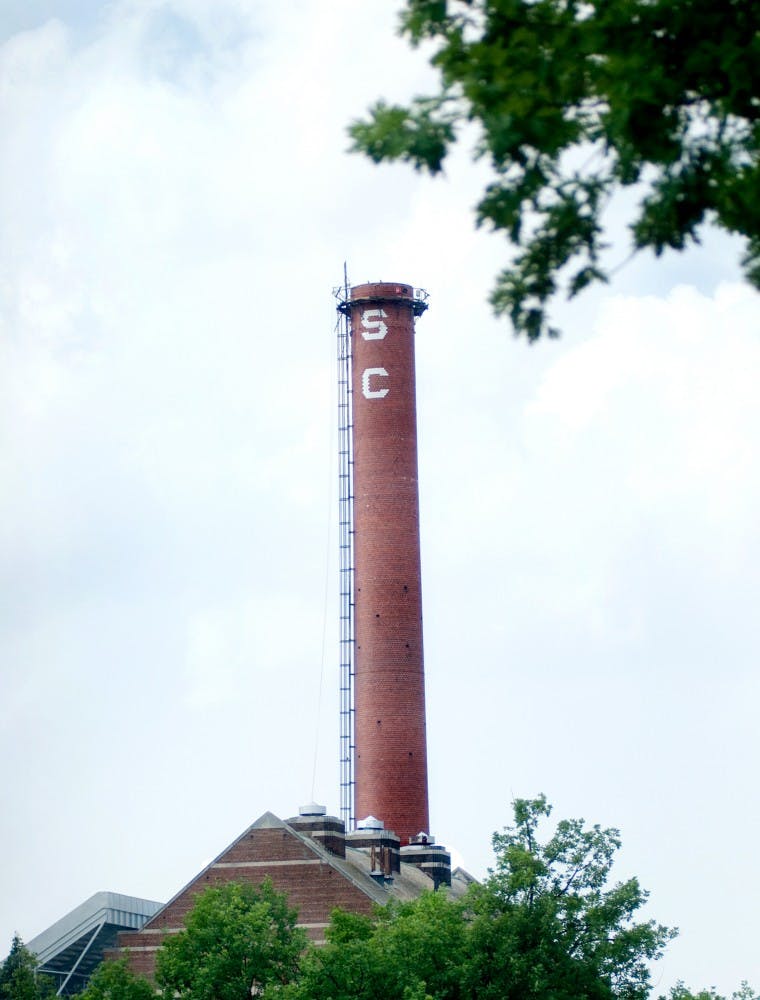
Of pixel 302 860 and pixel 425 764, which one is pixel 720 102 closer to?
pixel 302 860

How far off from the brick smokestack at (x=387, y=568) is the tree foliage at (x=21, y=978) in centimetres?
1553

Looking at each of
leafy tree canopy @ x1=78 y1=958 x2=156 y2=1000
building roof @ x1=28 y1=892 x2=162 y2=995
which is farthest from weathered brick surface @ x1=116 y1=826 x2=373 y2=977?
building roof @ x1=28 y1=892 x2=162 y2=995

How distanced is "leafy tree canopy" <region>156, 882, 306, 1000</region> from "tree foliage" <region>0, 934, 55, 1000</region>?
20.9 m

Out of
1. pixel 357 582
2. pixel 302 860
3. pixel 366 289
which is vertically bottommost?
pixel 302 860

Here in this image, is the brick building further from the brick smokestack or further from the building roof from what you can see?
the building roof

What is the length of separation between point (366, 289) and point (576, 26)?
195 feet

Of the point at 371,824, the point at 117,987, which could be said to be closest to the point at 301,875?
the point at 371,824

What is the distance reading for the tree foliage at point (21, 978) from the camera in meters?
69.8

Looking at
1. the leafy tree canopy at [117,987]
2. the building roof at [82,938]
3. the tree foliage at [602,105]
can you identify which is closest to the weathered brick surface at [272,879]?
the leafy tree canopy at [117,987]

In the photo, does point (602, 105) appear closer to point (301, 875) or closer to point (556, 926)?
point (556, 926)

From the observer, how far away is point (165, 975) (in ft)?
150

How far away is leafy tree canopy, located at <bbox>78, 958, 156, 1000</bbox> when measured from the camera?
45594 mm

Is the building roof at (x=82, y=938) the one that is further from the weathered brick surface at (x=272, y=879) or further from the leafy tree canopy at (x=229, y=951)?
the leafy tree canopy at (x=229, y=951)

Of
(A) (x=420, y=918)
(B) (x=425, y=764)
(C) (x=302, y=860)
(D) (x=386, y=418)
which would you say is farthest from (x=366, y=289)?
(A) (x=420, y=918)
